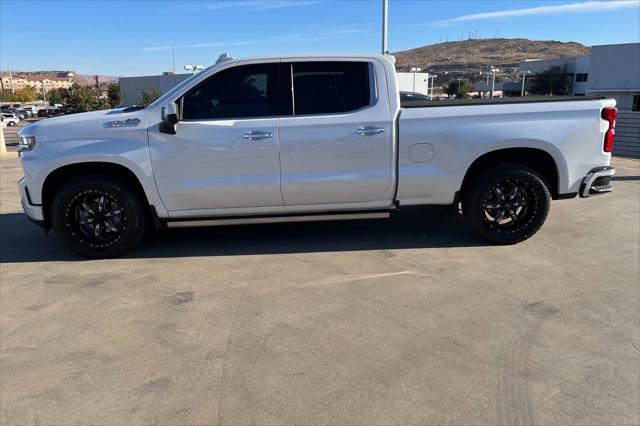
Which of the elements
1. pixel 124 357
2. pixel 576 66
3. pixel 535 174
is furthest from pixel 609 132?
pixel 576 66

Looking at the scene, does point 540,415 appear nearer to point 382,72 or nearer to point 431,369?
point 431,369

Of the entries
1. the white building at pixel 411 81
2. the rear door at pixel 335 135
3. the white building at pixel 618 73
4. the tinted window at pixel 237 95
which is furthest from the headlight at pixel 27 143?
the white building at pixel 618 73

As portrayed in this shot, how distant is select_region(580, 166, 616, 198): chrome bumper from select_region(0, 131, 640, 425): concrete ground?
0.61 meters

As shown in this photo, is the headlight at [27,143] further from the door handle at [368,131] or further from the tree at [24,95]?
the tree at [24,95]

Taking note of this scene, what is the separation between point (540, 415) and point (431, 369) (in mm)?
662

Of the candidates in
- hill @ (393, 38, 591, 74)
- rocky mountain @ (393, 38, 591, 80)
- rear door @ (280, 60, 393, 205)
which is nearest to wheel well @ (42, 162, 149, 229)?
rear door @ (280, 60, 393, 205)

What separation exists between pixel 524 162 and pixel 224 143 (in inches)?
129

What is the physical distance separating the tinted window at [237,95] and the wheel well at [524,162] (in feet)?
7.15

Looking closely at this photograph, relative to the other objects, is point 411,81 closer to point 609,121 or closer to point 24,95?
point 609,121

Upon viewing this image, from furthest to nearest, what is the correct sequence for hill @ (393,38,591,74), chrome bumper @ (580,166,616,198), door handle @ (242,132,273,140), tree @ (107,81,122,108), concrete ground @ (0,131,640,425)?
hill @ (393,38,591,74) → tree @ (107,81,122,108) → chrome bumper @ (580,166,616,198) → door handle @ (242,132,273,140) → concrete ground @ (0,131,640,425)

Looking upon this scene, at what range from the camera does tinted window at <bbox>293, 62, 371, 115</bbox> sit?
501 cm

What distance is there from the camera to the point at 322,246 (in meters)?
5.47

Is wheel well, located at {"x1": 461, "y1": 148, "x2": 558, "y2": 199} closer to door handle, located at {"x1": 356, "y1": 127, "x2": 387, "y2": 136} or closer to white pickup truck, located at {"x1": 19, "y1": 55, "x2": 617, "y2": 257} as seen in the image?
white pickup truck, located at {"x1": 19, "y1": 55, "x2": 617, "y2": 257}

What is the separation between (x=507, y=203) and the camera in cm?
532
